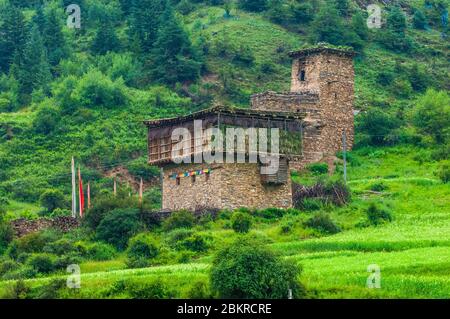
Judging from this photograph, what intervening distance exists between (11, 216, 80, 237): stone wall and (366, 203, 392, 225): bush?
1346 cm

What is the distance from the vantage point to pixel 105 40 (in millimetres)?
103438

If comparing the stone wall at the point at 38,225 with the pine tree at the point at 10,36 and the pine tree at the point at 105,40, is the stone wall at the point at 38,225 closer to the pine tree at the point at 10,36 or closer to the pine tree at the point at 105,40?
the pine tree at the point at 105,40

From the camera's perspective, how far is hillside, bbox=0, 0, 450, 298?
61.5m

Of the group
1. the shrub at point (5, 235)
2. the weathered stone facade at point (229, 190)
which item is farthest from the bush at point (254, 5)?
the shrub at point (5, 235)

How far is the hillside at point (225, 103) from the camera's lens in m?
61.5

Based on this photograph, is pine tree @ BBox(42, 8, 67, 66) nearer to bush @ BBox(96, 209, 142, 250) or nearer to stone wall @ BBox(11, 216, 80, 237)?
stone wall @ BBox(11, 216, 80, 237)

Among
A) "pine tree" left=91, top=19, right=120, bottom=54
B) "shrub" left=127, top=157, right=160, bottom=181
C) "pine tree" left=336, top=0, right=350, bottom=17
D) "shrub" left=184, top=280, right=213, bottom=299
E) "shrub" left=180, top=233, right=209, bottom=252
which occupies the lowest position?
"shrub" left=127, top=157, right=160, bottom=181

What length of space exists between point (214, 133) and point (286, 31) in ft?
119

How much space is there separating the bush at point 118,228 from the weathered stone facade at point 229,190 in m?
4.12

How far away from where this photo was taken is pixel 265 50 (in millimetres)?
101312

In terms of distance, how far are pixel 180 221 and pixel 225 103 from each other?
85.6ft

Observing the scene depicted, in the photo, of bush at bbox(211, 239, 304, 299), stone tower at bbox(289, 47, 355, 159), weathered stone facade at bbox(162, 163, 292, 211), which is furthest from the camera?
stone tower at bbox(289, 47, 355, 159)

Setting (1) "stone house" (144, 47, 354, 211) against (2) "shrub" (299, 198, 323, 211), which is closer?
(1) "stone house" (144, 47, 354, 211)

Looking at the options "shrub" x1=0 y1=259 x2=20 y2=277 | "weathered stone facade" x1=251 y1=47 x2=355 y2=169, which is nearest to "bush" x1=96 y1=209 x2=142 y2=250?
"shrub" x1=0 y1=259 x2=20 y2=277
